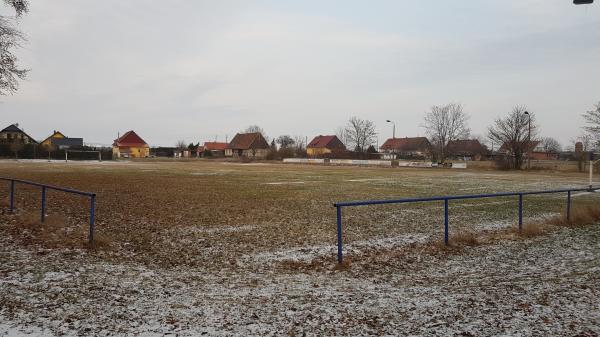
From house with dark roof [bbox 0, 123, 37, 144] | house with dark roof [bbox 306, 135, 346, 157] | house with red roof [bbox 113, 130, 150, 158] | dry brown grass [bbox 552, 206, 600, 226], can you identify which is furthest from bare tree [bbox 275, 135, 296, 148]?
dry brown grass [bbox 552, 206, 600, 226]

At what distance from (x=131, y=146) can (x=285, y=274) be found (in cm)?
11160

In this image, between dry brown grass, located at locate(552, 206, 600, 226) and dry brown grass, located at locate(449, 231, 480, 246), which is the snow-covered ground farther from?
dry brown grass, located at locate(552, 206, 600, 226)

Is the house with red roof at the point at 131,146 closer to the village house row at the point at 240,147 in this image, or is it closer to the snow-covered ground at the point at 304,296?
the village house row at the point at 240,147

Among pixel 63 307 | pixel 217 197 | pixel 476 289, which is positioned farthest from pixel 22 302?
pixel 217 197

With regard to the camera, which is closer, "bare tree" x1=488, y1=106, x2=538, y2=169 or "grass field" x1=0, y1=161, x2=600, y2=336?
"grass field" x1=0, y1=161, x2=600, y2=336

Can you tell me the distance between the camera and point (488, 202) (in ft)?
59.7

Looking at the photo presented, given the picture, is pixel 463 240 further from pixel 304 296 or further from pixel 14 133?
pixel 14 133

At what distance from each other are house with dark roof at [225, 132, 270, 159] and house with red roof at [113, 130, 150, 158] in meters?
22.7

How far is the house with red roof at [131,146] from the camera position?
108062 mm

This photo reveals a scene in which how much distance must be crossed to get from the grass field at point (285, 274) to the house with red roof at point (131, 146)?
327 feet

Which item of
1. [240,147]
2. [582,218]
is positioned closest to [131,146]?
[240,147]

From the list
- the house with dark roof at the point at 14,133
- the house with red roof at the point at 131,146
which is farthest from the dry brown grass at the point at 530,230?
the house with dark roof at the point at 14,133

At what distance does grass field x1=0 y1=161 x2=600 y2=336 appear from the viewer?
16.5 feet

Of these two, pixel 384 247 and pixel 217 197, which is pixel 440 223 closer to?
pixel 384 247
